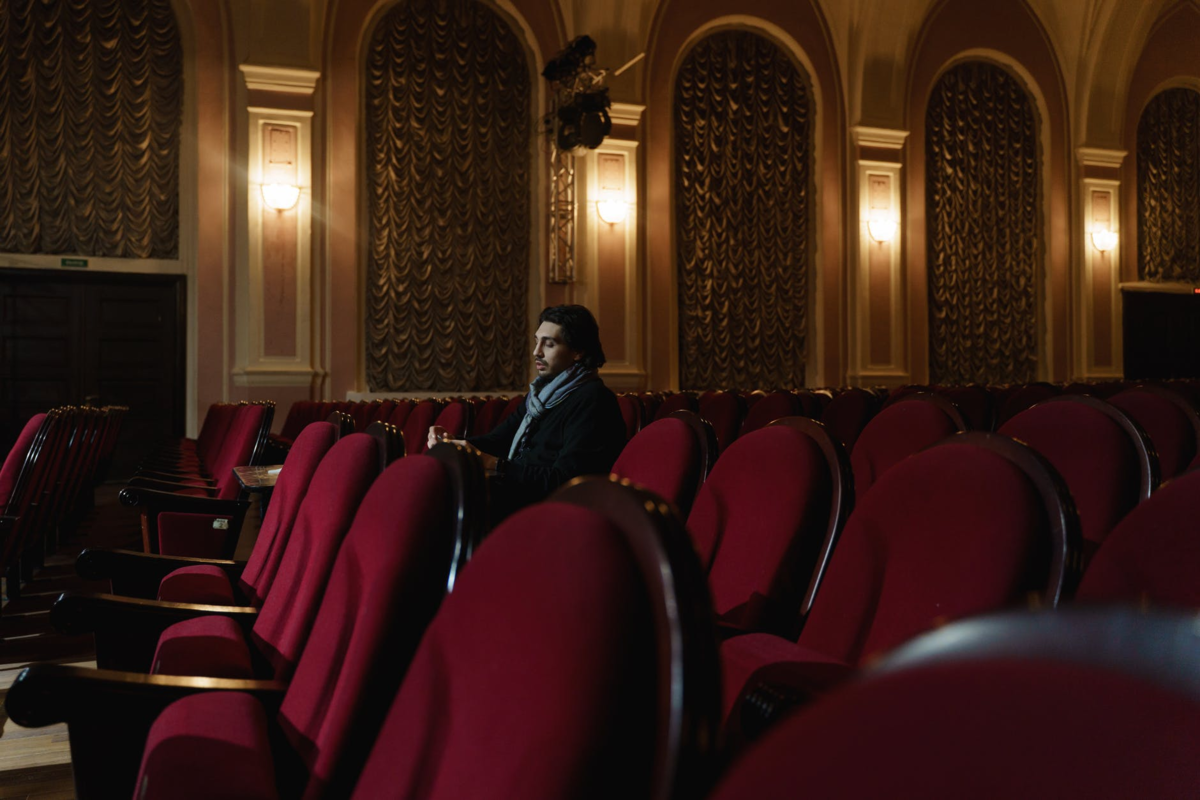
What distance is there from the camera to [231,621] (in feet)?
5.95

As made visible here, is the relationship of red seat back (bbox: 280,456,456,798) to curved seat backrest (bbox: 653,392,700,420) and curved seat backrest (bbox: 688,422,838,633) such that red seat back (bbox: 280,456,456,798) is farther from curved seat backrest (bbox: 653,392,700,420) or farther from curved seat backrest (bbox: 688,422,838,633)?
curved seat backrest (bbox: 653,392,700,420)

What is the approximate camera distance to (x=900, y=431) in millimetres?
2447

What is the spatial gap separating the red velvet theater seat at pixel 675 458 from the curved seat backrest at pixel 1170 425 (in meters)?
1.06

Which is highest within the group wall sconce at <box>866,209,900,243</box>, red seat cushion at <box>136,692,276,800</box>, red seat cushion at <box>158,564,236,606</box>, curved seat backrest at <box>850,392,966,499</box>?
wall sconce at <box>866,209,900,243</box>

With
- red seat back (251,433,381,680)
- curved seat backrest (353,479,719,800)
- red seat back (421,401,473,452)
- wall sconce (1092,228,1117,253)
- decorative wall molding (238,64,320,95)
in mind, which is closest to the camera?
curved seat backrest (353,479,719,800)

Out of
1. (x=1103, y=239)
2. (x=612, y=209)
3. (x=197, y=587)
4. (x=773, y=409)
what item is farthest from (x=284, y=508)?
(x=1103, y=239)

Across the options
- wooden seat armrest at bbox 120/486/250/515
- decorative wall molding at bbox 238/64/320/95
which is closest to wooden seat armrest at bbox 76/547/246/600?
wooden seat armrest at bbox 120/486/250/515

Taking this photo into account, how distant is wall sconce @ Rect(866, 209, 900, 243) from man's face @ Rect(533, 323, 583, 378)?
8.74 metres

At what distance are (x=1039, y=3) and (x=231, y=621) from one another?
12.9m

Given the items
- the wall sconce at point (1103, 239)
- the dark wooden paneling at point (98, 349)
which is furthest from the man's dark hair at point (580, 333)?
the wall sconce at point (1103, 239)

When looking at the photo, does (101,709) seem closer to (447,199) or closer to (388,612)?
(388,612)

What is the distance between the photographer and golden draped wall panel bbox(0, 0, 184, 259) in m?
7.98

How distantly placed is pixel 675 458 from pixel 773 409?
2217 millimetres

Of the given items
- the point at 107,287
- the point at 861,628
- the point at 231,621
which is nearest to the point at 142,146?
the point at 107,287
